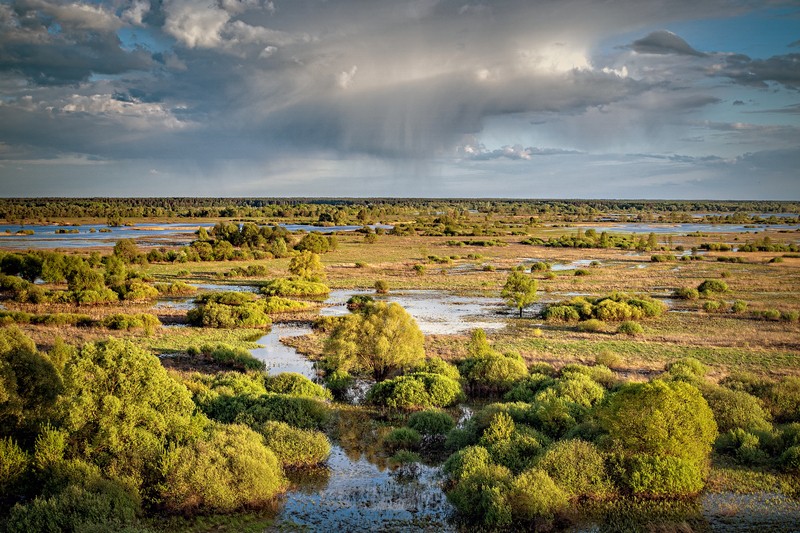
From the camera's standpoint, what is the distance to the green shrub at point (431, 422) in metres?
22.9

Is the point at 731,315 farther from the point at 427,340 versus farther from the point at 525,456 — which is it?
the point at 525,456

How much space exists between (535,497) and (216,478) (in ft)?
31.2

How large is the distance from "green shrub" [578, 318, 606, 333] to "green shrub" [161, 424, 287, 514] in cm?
3106

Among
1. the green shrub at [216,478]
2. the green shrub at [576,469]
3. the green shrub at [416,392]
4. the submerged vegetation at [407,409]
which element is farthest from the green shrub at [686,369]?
the green shrub at [216,478]

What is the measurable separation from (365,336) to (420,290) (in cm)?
3338

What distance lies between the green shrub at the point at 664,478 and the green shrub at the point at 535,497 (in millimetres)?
2800

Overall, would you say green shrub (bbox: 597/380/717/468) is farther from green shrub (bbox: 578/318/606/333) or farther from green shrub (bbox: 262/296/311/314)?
green shrub (bbox: 262/296/311/314)

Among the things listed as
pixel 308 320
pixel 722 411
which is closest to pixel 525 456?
pixel 722 411

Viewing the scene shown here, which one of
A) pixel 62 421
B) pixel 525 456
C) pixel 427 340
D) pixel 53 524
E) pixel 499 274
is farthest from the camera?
pixel 499 274

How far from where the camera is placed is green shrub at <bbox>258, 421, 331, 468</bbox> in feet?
64.9

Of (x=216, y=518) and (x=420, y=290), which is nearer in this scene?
(x=216, y=518)

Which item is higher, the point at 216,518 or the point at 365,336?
the point at 365,336

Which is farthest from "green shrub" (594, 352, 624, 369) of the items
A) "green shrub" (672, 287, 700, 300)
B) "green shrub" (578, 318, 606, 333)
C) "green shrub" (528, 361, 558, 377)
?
"green shrub" (672, 287, 700, 300)

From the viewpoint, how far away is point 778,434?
21328 mm
